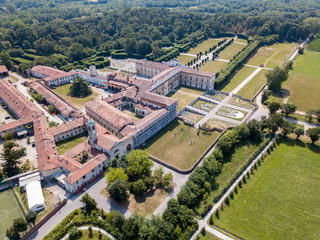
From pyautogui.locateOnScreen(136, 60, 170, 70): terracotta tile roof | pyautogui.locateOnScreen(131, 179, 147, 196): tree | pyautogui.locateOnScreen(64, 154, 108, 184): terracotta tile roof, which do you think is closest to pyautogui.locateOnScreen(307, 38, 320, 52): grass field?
pyautogui.locateOnScreen(136, 60, 170, 70): terracotta tile roof

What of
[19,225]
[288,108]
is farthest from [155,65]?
[19,225]

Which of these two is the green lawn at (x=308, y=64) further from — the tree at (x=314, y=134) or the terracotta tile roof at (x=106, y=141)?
the terracotta tile roof at (x=106, y=141)

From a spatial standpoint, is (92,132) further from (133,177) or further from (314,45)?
(314,45)

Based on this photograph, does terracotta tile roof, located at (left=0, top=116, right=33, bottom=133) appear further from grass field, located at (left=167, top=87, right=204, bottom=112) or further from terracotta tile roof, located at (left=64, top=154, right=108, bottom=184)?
A: grass field, located at (left=167, top=87, right=204, bottom=112)

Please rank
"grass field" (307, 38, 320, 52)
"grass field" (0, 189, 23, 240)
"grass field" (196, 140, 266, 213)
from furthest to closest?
"grass field" (307, 38, 320, 52) → "grass field" (196, 140, 266, 213) → "grass field" (0, 189, 23, 240)

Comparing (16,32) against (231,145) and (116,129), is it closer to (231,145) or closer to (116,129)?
(116,129)

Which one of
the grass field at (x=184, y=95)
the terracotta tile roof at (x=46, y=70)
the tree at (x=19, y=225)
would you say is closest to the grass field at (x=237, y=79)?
the grass field at (x=184, y=95)

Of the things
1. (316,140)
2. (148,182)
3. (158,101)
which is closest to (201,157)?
(148,182)
